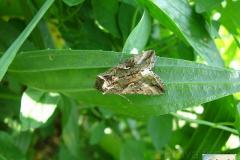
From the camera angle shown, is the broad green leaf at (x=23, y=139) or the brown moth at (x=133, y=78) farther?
the broad green leaf at (x=23, y=139)

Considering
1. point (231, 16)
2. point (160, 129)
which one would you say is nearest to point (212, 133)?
point (160, 129)

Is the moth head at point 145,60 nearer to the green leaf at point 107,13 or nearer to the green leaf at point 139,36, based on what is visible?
the green leaf at point 139,36

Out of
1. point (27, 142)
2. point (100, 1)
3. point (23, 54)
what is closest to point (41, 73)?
point (23, 54)

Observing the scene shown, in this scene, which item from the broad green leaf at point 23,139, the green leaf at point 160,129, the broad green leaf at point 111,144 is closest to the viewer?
the green leaf at point 160,129

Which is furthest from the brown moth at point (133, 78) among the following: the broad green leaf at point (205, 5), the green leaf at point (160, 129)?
the green leaf at point (160, 129)

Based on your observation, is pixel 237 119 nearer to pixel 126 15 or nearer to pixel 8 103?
pixel 126 15

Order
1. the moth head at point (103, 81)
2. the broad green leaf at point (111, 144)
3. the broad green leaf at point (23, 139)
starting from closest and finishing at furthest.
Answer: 1. the moth head at point (103, 81)
2. the broad green leaf at point (23, 139)
3. the broad green leaf at point (111, 144)

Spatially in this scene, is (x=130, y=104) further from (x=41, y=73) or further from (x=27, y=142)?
(x=27, y=142)
